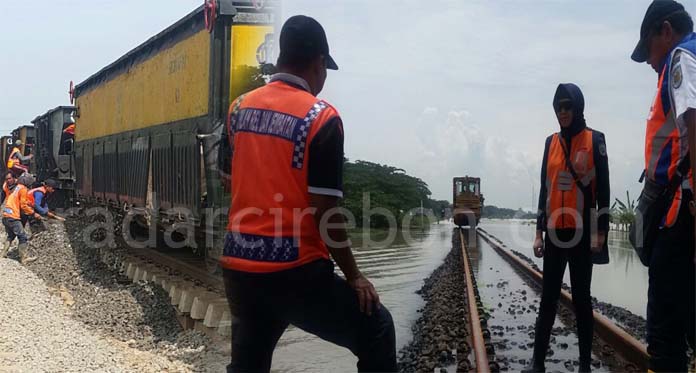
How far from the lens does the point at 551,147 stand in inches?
176

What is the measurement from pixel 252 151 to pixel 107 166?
12.6 metres

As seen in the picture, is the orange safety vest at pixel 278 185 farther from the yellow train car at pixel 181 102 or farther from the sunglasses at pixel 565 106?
the yellow train car at pixel 181 102

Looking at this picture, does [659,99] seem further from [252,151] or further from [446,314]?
[446,314]

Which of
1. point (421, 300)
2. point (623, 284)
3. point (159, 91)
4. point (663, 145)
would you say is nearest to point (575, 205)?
point (663, 145)

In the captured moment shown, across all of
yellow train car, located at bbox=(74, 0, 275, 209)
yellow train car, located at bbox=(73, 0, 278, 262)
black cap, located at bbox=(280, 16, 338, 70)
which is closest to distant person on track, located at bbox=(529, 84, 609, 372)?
black cap, located at bbox=(280, 16, 338, 70)

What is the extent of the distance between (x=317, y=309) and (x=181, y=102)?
25.2 ft

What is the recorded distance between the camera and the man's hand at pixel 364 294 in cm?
236

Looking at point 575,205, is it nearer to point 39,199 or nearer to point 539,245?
point 539,245

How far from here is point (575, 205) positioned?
423cm

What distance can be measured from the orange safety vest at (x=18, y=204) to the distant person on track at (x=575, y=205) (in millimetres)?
12300

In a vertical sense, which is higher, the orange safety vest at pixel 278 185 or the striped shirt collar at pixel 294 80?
the striped shirt collar at pixel 294 80

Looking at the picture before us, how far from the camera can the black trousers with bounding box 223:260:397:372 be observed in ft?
7.63

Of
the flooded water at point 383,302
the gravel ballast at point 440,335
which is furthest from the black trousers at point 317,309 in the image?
the flooded water at point 383,302

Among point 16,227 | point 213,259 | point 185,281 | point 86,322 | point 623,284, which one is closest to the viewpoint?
point 86,322
